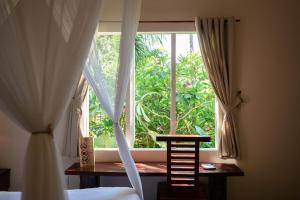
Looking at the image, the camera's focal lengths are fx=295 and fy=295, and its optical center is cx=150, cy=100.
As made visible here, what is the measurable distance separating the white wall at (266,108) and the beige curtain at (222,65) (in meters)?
0.12

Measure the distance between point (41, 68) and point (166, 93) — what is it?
5.72 ft

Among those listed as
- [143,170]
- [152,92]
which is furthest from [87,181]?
[152,92]

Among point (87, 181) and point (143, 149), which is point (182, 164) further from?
point (87, 181)

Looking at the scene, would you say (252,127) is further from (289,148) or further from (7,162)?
(7,162)

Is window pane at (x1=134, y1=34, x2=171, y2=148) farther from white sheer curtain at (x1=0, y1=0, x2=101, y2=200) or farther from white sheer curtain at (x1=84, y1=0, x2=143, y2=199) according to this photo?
white sheer curtain at (x1=0, y1=0, x2=101, y2=200)

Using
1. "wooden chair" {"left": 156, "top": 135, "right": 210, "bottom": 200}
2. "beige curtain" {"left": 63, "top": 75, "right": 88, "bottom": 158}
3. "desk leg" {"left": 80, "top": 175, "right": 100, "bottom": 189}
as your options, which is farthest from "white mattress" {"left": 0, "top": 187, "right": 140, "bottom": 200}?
"beige curtain" {"left": 63, "top": 75, "right": 88, "bottom": 158}

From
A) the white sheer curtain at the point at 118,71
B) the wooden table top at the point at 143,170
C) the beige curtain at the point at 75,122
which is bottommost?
the wooden table top at the point at 143,170

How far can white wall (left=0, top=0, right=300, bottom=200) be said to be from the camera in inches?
110

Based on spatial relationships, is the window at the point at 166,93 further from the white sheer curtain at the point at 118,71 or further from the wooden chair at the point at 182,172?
the white sheer curtain at the point at 118,71

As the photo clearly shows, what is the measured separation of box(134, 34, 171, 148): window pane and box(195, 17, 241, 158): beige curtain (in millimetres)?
409

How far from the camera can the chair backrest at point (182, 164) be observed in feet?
7.04

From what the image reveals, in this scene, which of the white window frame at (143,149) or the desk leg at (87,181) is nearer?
the desk leg at (87,181)

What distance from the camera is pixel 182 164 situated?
2189 millimetres

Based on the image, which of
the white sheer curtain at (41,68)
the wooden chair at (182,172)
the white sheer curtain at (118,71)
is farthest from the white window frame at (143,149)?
the white sheer curtain at (41,68)
